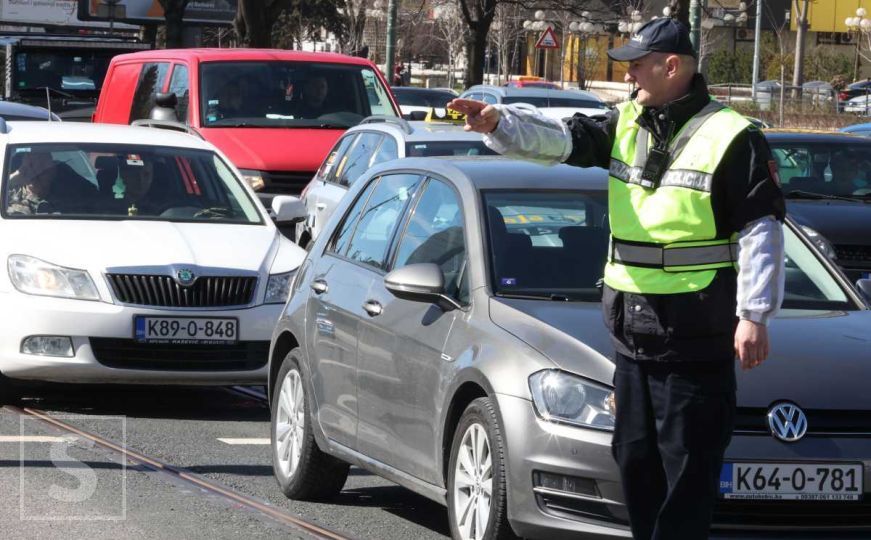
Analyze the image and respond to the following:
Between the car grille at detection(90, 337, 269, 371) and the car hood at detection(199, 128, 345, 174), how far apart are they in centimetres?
626

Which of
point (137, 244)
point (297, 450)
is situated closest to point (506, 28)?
point (137, 244)

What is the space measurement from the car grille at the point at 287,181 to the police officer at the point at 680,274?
10.7 metres

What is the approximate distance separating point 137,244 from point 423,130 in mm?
4130

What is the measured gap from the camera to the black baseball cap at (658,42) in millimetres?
4793

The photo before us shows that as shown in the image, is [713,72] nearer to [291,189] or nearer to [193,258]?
[291,189]

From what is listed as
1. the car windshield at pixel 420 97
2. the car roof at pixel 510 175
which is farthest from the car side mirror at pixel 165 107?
the car windshield at pixel 420 97

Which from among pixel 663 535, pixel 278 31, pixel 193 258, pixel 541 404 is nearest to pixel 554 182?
pixel 541 404

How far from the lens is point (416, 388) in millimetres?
6219

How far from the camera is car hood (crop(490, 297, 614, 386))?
5441mm

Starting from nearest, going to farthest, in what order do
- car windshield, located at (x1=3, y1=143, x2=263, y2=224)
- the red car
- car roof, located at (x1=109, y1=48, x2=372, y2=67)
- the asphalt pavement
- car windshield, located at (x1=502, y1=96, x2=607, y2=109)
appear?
the asphalt pavement
car windshield, located at (x1=3, y1=143, x2=263, y2=224)
the red car
car roof, located at (x1=109, y1=48, x2=372, y2=67)
car windshield, located at (x1=502, y1=96, x2=607, y2=109)

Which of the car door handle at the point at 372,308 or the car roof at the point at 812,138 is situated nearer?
the car door handle at the point at 372,308

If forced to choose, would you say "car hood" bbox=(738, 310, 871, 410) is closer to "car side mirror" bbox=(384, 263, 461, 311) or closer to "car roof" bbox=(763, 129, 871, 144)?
"car side mirror" bbox=(384, 263, 461, 311)

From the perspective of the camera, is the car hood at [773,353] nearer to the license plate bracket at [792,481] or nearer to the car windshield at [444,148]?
the license plate bracket at [792,481]

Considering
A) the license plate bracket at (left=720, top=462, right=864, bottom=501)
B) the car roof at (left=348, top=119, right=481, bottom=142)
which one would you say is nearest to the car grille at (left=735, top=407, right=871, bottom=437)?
the license plate bracket at (left=720, top=462, right=864, bottom=501)
